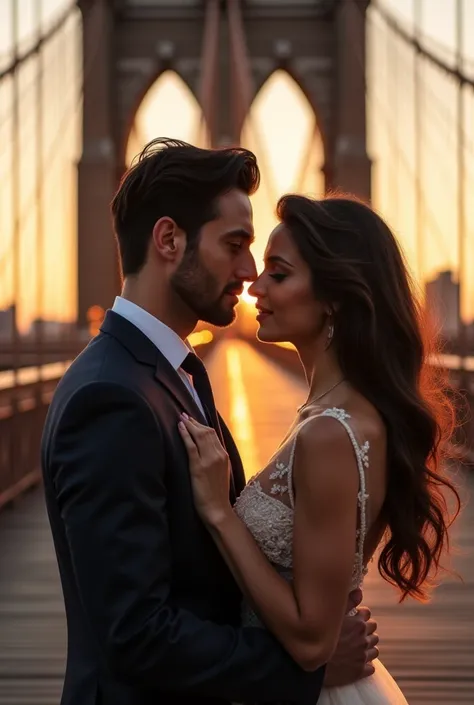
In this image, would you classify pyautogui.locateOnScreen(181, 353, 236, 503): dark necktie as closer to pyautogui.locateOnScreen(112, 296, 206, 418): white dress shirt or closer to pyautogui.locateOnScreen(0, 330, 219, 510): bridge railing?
pyautogui.locateOnScreen(112, 296, 206, 418): white dress shirt

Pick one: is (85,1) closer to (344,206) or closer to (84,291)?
(84,291)

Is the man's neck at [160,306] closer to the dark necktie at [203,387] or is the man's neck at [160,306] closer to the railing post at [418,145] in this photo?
the dark necktie at [203,387]

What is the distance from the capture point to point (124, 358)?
5.58 ft

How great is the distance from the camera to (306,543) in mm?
1696

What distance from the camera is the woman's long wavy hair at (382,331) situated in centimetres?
187

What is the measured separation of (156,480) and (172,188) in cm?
42

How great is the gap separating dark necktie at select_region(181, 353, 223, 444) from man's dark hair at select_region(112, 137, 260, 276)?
202 mm

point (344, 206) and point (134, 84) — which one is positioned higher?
point (134, 84)

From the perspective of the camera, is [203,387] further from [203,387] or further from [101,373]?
[101,373]

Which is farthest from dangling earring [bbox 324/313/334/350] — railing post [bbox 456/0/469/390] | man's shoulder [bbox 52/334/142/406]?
railing post [bbox 456/0/469/390]

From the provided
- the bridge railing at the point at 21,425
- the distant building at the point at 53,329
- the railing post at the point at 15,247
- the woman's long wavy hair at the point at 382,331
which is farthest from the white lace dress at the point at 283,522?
the distant building at the point at 53,329

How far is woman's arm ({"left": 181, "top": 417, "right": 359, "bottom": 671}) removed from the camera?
1.69 metres

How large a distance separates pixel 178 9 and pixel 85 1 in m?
3.61

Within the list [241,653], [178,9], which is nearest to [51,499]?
[241,653]
